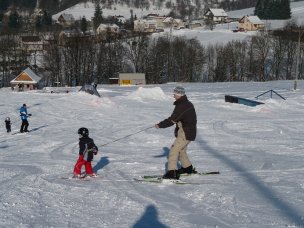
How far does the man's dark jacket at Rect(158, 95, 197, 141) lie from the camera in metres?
8.05

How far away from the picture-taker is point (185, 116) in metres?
8.08

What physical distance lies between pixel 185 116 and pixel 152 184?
1.45 m

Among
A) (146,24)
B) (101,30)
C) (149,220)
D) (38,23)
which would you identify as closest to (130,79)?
(101,30)

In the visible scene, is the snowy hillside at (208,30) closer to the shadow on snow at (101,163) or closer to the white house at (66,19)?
the white house at (66,19)

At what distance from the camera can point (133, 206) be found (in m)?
7.00

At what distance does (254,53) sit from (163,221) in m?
78.3

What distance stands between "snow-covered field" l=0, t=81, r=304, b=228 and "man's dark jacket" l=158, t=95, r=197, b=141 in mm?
1019

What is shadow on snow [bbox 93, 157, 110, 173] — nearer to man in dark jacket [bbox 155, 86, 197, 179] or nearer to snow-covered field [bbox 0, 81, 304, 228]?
snow-covered field [bbox 0, 81, 304, 228]

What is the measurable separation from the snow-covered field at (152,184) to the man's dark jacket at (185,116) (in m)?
1.02

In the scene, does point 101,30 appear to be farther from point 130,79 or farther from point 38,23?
point 130,79

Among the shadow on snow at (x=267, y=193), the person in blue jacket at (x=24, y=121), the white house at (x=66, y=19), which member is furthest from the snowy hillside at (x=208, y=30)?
the shadow on snow at (x=267, y=193)

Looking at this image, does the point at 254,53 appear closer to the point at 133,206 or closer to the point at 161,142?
the point at 161,142

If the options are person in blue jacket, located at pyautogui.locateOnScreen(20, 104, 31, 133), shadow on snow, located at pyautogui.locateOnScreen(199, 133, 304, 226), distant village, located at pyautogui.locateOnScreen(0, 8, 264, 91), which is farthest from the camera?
distant village, located at pyautogui.locateOnScreen(0, 8, 264, 91)

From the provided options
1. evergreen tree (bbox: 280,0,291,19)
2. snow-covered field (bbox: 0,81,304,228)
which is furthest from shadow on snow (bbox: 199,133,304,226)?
evergreen tree (bbox: 280,0,291,19)
